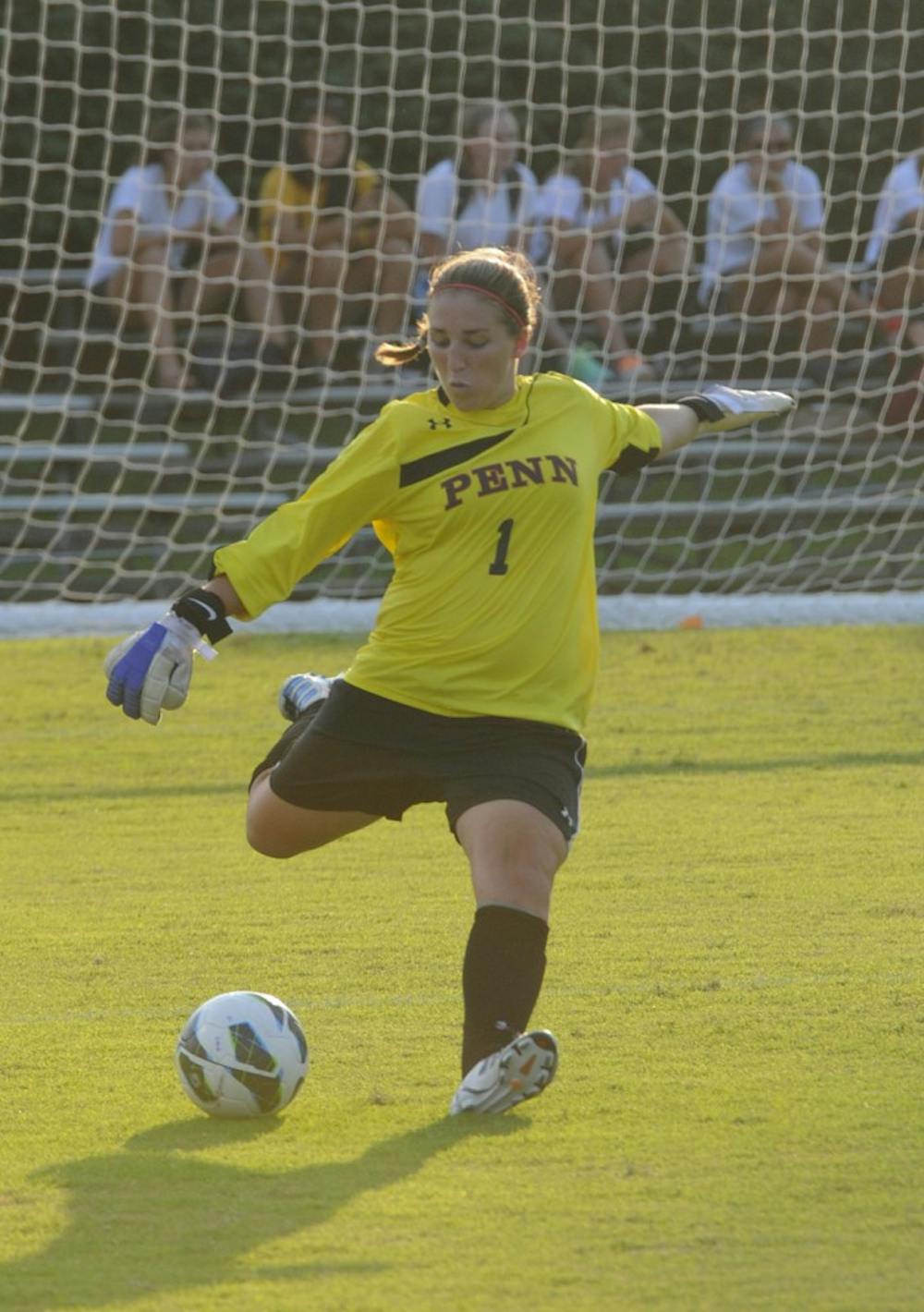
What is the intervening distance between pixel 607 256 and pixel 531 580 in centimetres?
870

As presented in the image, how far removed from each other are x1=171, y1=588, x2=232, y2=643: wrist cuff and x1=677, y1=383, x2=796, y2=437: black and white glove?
1294mm

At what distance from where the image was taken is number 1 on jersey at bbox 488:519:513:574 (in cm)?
464

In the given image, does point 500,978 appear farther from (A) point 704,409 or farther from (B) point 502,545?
(A) point 704,409

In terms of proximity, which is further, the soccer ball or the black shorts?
the black shorts

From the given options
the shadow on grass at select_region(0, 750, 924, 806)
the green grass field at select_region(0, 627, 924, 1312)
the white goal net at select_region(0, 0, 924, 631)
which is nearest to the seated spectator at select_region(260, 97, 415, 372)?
the white goal net at select_region(0, 0, 924, 631)

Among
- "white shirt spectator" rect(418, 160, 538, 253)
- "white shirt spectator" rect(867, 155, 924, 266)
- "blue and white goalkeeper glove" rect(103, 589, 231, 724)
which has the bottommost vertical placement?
"blue and white goalkeeper glove" rect(103, 589, 231, 724)

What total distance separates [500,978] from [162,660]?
0.89 m

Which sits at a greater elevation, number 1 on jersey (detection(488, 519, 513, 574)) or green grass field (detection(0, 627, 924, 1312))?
number 1 on jersey (detection(488, 519, 513, 574))

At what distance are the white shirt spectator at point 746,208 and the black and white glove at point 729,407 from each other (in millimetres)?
7455

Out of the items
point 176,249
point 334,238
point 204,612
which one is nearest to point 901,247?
point 334,238

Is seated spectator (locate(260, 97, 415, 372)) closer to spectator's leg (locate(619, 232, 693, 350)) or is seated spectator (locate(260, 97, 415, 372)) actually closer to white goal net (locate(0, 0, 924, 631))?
white goal net (locate(0, 0, 924, 631))

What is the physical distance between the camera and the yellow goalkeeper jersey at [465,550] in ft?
15.0

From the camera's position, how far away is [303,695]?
545 centimetres

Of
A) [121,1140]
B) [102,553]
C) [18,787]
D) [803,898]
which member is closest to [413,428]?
[121,1140]
